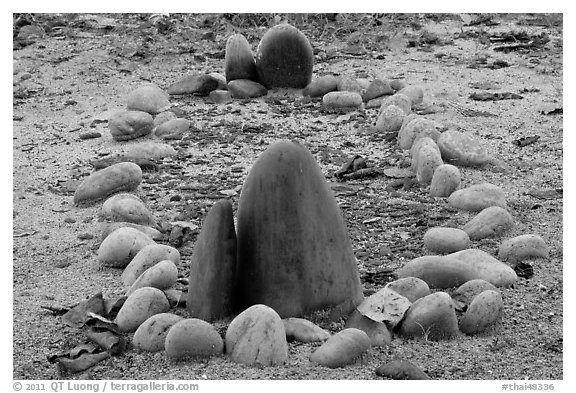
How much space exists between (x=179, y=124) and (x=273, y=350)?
3689 millimetres

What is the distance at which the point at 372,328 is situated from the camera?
404 cm

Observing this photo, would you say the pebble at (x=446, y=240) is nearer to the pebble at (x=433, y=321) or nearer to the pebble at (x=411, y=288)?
the pebble at (x=411, y=288)

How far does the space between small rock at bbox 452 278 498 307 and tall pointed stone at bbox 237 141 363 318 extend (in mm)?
584

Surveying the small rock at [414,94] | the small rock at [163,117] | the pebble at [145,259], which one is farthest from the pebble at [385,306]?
the small rock at [414,94]

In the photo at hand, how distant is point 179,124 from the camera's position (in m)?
7.24

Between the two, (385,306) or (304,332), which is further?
(385,306)

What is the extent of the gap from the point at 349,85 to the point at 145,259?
3.55 meters

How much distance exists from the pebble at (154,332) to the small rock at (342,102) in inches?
151

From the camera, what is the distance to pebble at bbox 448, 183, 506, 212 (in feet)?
18.5

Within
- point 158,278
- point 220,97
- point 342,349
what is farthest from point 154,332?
point 220,97

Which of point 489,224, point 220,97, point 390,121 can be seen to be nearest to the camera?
point 489,224

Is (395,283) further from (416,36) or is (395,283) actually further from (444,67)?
(416,36)

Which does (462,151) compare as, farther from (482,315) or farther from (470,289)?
(482,315)

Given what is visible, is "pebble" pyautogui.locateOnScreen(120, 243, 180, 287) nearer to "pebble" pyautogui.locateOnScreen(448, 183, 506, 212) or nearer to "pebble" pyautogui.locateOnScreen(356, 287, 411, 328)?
"pebble" pyautogui.locateOnScreen(356, 287, 411, 328)
